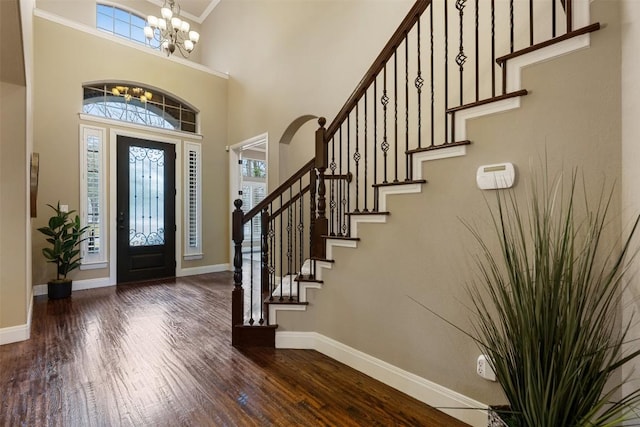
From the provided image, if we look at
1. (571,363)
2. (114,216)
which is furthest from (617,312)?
(114,216)

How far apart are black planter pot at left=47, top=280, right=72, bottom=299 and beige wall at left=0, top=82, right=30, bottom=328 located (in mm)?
1568

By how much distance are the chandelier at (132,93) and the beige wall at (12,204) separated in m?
2.60

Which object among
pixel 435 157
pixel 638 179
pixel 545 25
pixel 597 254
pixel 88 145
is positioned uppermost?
pixel 545 25

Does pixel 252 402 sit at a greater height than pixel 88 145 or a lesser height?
lesser

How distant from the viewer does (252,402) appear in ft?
6.32

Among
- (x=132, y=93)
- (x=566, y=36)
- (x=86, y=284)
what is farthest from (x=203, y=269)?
(x=566, y=36)

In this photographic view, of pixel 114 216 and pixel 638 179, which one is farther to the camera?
pixel 114 216

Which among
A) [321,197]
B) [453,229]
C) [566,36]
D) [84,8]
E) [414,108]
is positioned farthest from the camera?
[84,8]

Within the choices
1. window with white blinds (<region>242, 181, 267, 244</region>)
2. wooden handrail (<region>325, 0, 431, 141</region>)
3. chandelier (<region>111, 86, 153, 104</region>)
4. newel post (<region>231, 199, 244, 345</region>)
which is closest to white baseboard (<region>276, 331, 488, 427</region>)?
newel post (<region>231, 199, 244, 345</region>)

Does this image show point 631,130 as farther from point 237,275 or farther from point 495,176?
point 237,275

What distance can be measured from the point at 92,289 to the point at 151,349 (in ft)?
9.61

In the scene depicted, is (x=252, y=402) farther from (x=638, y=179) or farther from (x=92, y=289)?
(x=92, y=289)

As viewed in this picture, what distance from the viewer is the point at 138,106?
539 centimetres

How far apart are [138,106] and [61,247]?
8.78 ft
